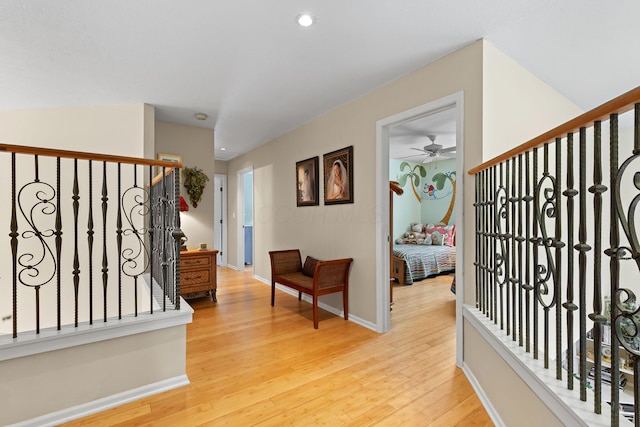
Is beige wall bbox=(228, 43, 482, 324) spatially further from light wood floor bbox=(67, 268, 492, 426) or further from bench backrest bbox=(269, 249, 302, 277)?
light wood floor bbox=(67, 268, 492, 426)

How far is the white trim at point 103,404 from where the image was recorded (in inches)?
65.8

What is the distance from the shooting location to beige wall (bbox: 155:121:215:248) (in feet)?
14.0

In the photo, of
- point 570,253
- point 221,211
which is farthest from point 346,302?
point 221,211

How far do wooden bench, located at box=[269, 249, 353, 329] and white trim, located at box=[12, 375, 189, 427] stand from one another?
1.44m


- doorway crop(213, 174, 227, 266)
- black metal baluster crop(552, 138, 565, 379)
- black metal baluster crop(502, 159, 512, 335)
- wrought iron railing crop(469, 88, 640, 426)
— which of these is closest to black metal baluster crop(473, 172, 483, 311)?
wrought iron railing crop(469, 88, 640, 426)

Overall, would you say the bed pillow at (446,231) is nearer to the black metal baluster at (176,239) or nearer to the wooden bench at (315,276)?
the wooden bench at (315,276)

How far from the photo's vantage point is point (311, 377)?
2230mm

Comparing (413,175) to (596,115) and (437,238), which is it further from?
(596,115)

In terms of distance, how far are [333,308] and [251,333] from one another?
3.51 ft

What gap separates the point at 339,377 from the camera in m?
2.23

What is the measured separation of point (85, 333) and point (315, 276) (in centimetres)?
190

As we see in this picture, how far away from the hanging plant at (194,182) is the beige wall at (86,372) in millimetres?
2676

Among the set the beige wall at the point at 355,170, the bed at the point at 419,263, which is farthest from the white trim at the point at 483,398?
the bed at the point at 419,263

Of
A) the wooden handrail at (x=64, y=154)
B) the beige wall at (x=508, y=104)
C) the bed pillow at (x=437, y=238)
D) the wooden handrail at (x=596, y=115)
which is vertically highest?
the beige wall at (x=508, y=104)
